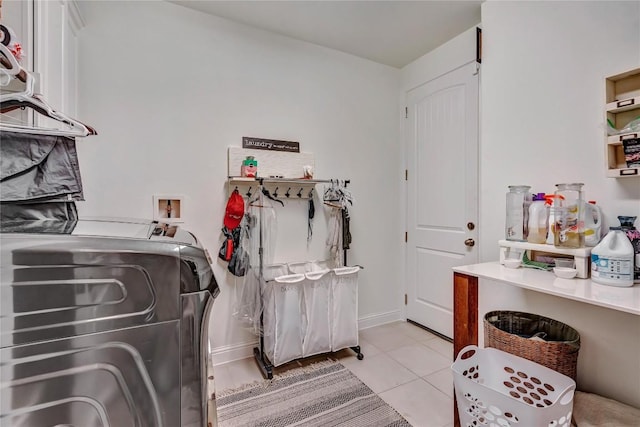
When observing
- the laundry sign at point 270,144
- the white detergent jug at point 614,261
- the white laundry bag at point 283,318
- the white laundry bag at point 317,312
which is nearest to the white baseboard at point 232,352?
the white laundry bag at point 283,318

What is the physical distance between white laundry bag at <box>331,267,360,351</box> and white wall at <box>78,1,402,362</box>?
45 cm

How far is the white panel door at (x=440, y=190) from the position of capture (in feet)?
8.38

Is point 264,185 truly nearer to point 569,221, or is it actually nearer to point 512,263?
point 512,263

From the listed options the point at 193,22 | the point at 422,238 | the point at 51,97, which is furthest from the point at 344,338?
the point at 193,22

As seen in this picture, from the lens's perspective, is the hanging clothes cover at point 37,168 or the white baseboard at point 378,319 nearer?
the hanging clothes cover at point 37,168

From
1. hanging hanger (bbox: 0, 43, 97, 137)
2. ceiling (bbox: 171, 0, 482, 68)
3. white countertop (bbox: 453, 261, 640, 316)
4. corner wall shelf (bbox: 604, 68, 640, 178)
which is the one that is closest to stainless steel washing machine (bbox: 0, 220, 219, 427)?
hanging hanger (bbox: 0, 43, 97, 137)

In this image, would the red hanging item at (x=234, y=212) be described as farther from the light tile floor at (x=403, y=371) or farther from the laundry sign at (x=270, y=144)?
the light tile floor at (x=403, y=371)

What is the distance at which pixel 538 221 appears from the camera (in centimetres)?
161

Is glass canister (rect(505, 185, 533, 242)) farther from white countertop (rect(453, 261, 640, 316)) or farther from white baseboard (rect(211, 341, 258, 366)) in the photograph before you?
white baseboard (rect(211, 341, 258, 366))

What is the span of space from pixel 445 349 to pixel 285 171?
2011 mm

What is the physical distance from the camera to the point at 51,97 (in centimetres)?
152

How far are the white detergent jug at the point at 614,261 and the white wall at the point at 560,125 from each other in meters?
0.24

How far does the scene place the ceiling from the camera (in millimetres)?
2215

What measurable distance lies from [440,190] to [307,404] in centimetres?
203
